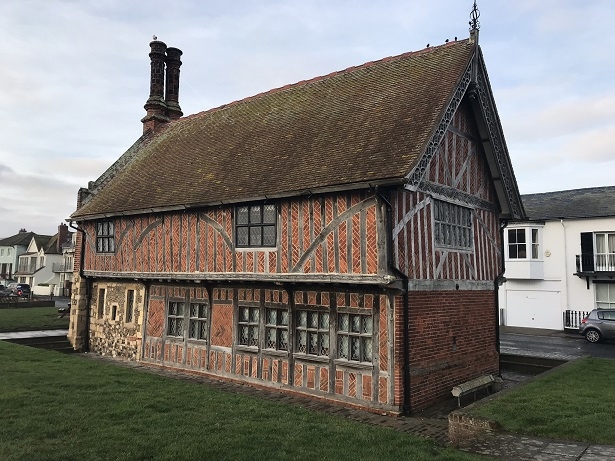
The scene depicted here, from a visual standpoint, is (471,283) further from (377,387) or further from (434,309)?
(377,387)

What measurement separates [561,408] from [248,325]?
7.54 metres

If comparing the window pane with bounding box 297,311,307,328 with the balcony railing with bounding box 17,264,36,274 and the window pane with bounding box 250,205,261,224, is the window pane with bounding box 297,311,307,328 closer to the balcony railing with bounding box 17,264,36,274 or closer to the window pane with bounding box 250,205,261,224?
the window pane with bounding box 250,205,261,224

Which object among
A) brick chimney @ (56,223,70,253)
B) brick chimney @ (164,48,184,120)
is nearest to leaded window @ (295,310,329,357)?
brick chimney @ (164,48,184,120)

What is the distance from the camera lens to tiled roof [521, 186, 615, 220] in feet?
88.6

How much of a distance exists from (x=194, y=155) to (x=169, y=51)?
9.21m

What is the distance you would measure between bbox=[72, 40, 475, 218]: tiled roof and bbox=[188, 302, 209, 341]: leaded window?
123 inches

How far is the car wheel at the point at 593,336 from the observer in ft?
73.8

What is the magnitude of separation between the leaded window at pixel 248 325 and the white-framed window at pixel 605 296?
2189 cm

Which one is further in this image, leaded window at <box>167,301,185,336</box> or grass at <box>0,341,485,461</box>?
leaded window at <box>167,301,185,336</box>

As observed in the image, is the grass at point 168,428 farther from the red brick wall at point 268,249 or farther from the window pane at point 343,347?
the red brick wall at point 268,249

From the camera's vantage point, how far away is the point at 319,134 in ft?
44.5

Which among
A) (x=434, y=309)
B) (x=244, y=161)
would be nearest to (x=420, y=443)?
(x=434, y=309)

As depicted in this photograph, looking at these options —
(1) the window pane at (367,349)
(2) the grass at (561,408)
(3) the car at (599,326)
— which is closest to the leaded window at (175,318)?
(1) the window pane at (367,349)

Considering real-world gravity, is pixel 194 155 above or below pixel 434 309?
above
